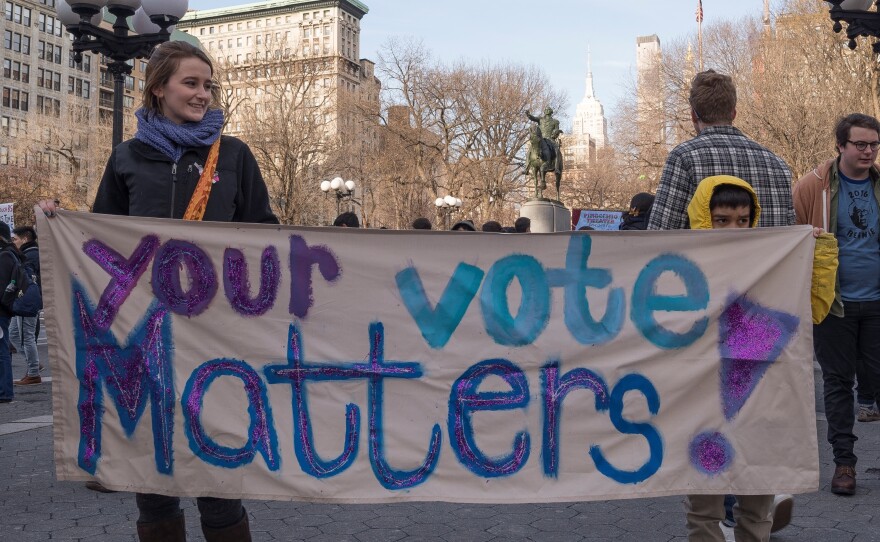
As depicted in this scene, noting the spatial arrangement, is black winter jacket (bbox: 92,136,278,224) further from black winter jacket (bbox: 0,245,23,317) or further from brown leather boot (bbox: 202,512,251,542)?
black winter jacket (bbox: 0,245,23,317)

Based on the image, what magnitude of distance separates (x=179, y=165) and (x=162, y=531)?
1.24 metres

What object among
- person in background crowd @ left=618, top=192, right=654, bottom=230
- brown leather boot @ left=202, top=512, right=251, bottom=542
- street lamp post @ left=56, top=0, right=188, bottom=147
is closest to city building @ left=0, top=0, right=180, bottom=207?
street lamp post @ left=56, top=0, right=188, bottom=147

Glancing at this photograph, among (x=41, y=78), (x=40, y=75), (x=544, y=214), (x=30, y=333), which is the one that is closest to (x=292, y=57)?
(x=544, y=214)

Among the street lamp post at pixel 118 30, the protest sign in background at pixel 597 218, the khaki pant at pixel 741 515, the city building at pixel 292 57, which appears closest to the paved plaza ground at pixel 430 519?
the khaki pant at pixel 741 515

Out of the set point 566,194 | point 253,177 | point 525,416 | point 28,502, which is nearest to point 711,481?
point 525,416

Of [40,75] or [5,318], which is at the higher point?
[40,75]

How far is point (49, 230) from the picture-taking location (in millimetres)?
3496

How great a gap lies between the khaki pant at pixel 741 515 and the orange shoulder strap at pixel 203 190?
2.06 m

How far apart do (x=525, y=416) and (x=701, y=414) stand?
64cm

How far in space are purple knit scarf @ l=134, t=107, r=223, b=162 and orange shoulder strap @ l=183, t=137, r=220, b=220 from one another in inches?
1.7

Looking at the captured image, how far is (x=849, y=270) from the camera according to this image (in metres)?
5.01

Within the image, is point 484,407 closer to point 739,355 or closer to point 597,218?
point 739,355

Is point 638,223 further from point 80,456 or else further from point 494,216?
point 494,216

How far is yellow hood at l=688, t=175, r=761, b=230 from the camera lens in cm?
354
